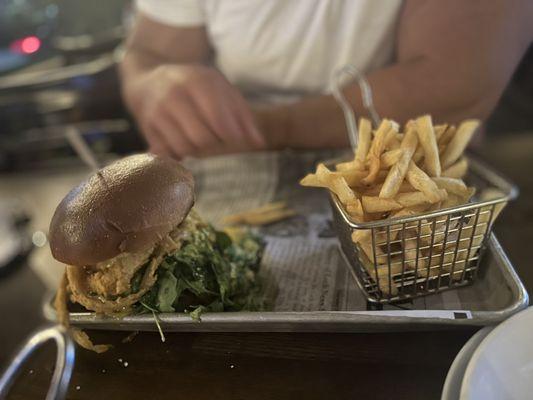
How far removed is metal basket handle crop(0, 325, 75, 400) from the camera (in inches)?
30.3

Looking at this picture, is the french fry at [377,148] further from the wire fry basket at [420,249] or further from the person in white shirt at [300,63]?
the person in white shirt at [300,63]

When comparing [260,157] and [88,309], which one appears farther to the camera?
[260,157]

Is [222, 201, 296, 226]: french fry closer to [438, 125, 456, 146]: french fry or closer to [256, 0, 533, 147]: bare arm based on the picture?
[256, 0, 533, 147]: bare arm

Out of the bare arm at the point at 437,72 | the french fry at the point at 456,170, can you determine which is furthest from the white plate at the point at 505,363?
the bare arm at the point at 437,72

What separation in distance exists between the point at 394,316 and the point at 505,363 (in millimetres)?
152

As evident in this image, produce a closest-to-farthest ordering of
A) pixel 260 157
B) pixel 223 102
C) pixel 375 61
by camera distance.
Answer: pixel 223 102 < pixel 260 157 < pixel 375 61

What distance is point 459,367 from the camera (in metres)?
0.65

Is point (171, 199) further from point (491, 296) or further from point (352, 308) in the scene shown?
point (491, 296)

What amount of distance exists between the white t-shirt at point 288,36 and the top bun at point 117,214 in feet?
2.76

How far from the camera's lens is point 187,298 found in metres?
0.84

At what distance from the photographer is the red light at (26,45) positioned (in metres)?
2.61

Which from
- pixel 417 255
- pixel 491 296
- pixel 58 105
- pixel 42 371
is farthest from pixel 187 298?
pixel 58 105

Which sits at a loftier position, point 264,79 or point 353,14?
point 353,14

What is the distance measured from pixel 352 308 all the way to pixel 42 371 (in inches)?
21.1
